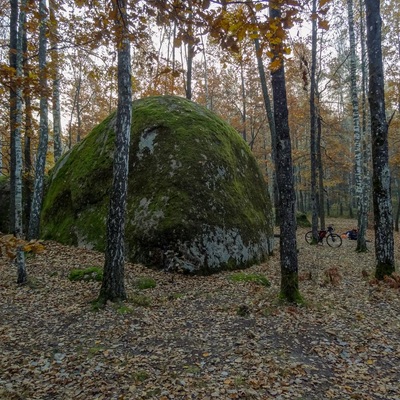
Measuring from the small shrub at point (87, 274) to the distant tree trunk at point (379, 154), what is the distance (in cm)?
696

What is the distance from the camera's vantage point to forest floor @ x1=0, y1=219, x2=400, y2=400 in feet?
12.5

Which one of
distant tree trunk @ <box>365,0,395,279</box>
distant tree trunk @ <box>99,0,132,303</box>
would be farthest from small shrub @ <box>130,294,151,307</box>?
distant tree trunk @ <box>365,0,395,279</box>

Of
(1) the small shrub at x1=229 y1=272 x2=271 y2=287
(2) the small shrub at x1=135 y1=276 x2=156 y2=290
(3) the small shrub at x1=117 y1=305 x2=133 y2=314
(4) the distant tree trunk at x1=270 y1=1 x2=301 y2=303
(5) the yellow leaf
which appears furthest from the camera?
(1) the small shrub at x1=229 y1=272 x2=271 y2=287

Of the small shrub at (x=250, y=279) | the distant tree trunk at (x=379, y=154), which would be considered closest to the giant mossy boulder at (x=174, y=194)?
the small shrub at (x=250, y=279)

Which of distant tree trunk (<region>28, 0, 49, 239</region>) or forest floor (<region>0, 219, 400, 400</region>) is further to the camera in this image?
distant tree trunk (<region>28, 0, 49, 239</region>)

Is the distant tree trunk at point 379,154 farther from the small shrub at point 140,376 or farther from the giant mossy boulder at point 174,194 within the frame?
the small shrub at point 140,376

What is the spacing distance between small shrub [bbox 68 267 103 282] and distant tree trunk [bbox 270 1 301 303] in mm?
4389

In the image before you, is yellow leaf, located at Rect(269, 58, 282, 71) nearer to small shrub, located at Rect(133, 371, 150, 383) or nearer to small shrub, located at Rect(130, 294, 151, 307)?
small shrub, located at Rect(133, 371, 150, 383)

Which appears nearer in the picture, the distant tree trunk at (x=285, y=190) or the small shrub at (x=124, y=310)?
the small shrub at (x=124, y=310)

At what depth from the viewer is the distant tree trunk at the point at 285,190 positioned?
6.19 meters

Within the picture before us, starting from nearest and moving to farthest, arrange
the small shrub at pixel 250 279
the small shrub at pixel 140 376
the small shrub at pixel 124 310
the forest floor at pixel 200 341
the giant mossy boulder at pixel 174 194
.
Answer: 1. the forest floor at pixel 200 341
2. the small shrub at pixel 140 376
3. the small shrub at pixel 124 310
4. the small shrub at pixel 250 279
5. the giant mossy boulder at pixel 174 194

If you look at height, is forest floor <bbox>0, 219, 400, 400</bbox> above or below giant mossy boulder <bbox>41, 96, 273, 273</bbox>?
below

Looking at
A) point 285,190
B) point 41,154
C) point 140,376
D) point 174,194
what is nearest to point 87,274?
point 174,194

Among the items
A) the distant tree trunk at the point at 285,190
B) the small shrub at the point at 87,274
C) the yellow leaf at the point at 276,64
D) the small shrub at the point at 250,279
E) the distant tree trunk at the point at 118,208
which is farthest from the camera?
the small shrub at the point at 250,279
